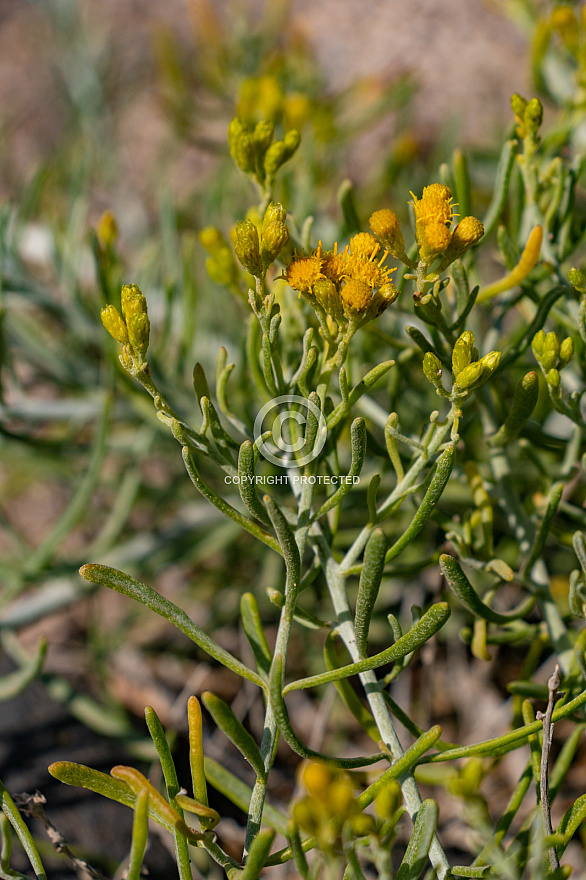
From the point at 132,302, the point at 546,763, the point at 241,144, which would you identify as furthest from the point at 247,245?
the point at 546,763

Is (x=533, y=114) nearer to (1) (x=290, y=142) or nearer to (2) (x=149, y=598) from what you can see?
(1) (x=290, y=142)

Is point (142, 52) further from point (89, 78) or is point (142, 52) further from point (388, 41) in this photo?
point (388, 41)

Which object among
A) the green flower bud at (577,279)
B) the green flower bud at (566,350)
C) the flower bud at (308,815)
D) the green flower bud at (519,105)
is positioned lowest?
the flower bud at (308,815)

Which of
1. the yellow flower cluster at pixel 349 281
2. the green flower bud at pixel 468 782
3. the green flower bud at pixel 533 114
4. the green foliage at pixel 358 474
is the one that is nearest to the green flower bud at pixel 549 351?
the green foliage at pixel 358 474

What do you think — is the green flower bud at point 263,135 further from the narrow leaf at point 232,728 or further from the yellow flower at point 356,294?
the narrow leaf at point 232,728

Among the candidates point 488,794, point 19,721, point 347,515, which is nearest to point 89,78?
point 347,515

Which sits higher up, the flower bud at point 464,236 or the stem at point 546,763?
the flower bud at point 464,236
